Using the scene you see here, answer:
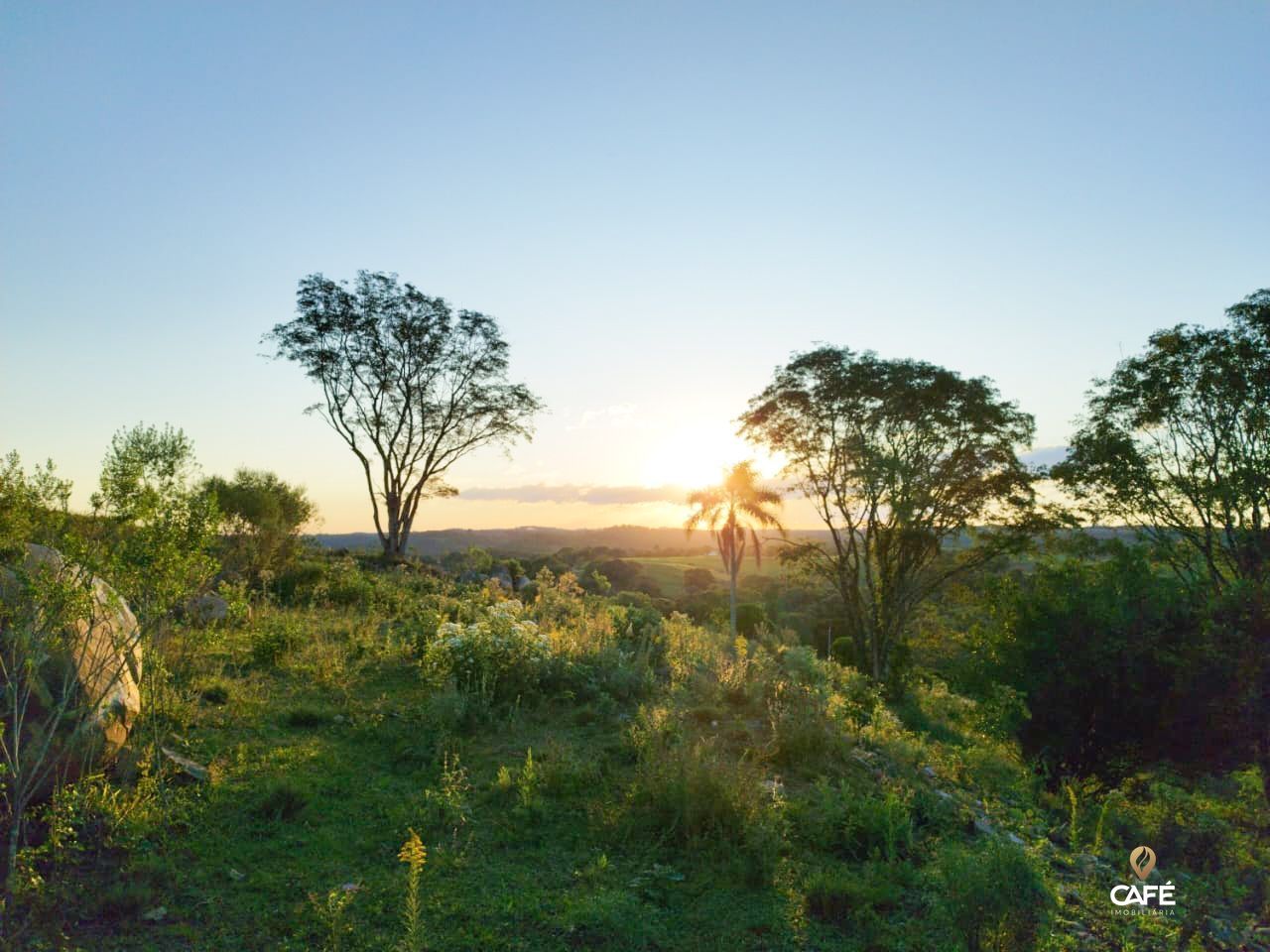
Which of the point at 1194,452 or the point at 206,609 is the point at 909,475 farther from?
the point at 206,609

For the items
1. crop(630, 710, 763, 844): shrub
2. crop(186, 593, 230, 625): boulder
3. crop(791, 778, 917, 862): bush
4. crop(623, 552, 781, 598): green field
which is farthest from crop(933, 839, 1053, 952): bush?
crop(623, 552, 781, 598): green field

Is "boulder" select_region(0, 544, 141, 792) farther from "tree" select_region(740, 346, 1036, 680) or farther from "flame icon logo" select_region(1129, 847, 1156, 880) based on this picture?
"tree" select_region(740, 346, 1036, 680)

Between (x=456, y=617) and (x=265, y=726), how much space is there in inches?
222

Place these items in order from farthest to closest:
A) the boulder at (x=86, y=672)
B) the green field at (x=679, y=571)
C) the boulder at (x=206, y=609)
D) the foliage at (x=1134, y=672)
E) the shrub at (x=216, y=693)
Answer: the green field at (x=679, y=571), the foliage at (x=1134, y=672), the boulder at (x=206, y=609), the shrub at (x=216, y=693), the boulder at (x=86, y=672)

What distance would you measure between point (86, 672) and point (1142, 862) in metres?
9.84

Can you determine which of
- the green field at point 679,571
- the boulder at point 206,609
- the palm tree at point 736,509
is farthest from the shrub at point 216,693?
the green field at point 679,571

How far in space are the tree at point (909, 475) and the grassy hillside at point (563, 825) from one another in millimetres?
13449

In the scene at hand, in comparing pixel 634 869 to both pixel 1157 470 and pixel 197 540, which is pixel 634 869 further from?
pixel 1157 470

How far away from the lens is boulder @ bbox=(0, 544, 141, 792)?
5590mm

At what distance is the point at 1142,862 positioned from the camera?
7.10 m

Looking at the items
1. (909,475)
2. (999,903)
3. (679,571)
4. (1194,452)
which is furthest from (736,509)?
(679,571)

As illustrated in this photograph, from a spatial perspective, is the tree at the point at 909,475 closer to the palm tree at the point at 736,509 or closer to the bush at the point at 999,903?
the palm tree at the point at 736,509

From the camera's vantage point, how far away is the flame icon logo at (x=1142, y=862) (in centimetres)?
618

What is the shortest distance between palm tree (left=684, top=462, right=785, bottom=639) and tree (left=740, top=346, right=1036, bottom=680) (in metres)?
2.25
